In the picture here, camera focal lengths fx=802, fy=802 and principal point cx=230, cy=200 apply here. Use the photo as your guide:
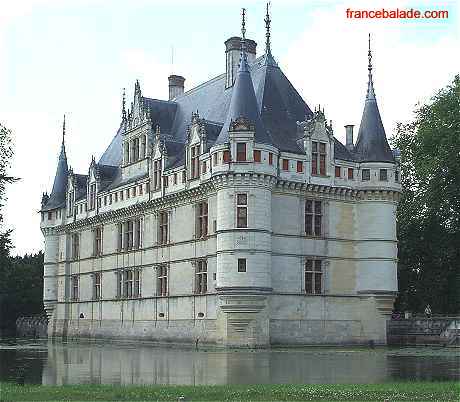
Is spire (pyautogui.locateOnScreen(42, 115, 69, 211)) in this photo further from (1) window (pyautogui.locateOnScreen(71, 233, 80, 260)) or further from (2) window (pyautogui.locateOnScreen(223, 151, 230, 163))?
(2) window (pyautogui.locateOnScreen(223, 151, 230, 163))

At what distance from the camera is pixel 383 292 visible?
1571 inches

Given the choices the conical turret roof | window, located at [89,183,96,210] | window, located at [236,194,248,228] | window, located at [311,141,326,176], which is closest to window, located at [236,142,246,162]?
the conical turret roof

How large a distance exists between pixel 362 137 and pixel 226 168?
8.98 m

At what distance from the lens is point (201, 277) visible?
40344mm

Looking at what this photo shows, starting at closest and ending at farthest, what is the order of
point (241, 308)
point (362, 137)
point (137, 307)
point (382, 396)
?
point (382, 396) < point (241, 308) < point (362, 137) < point (137, 307)

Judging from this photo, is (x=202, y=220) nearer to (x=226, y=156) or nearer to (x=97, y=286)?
(x=226, y=156)

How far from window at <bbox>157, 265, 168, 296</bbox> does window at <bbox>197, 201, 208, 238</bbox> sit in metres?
3.88

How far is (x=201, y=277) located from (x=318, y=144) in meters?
8.89

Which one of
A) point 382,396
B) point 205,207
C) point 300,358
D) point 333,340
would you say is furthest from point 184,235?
point 382,396

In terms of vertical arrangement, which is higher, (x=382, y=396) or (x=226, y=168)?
(x=226, y=168)

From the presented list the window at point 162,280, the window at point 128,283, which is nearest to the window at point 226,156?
the window at point 162,280

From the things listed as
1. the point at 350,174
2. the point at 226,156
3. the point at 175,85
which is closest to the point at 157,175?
the point at 226,156

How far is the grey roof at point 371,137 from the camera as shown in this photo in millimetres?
41250

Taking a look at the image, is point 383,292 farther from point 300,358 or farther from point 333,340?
point 300,358
